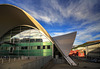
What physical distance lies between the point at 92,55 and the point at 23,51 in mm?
19766

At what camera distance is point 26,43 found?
78.5 feet

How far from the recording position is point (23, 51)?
2377cm

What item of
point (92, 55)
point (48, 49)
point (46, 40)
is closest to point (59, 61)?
point (48, 49)

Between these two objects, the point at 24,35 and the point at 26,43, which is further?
the point at 24,35

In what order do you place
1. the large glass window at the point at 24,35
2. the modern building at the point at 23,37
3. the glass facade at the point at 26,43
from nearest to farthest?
the modern building at the point at 23,37 < the glass facade at the point at 26,43 < the large glass window at the point at 24,35

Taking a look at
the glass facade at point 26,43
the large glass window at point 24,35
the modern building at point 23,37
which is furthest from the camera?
the large glass window at point 24,35

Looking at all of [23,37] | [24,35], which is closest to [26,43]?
[23,37]

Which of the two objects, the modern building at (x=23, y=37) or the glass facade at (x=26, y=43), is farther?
the glass facade at (x=26, y=43)

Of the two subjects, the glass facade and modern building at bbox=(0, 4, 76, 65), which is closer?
modern building at bbox=(0, 4, 76, 65)

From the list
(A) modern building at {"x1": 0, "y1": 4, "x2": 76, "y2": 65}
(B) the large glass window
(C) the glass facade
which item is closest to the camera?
(A) modern building at {"x1": 0, "y1": 4, "x2": 76, "y2": 65}

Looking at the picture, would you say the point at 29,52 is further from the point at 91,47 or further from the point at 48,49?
the point at 91,47

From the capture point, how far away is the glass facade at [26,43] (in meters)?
22.4

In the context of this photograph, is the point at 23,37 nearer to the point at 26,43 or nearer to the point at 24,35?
the point at 24,35

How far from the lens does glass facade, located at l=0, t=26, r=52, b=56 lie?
73.5 ft
